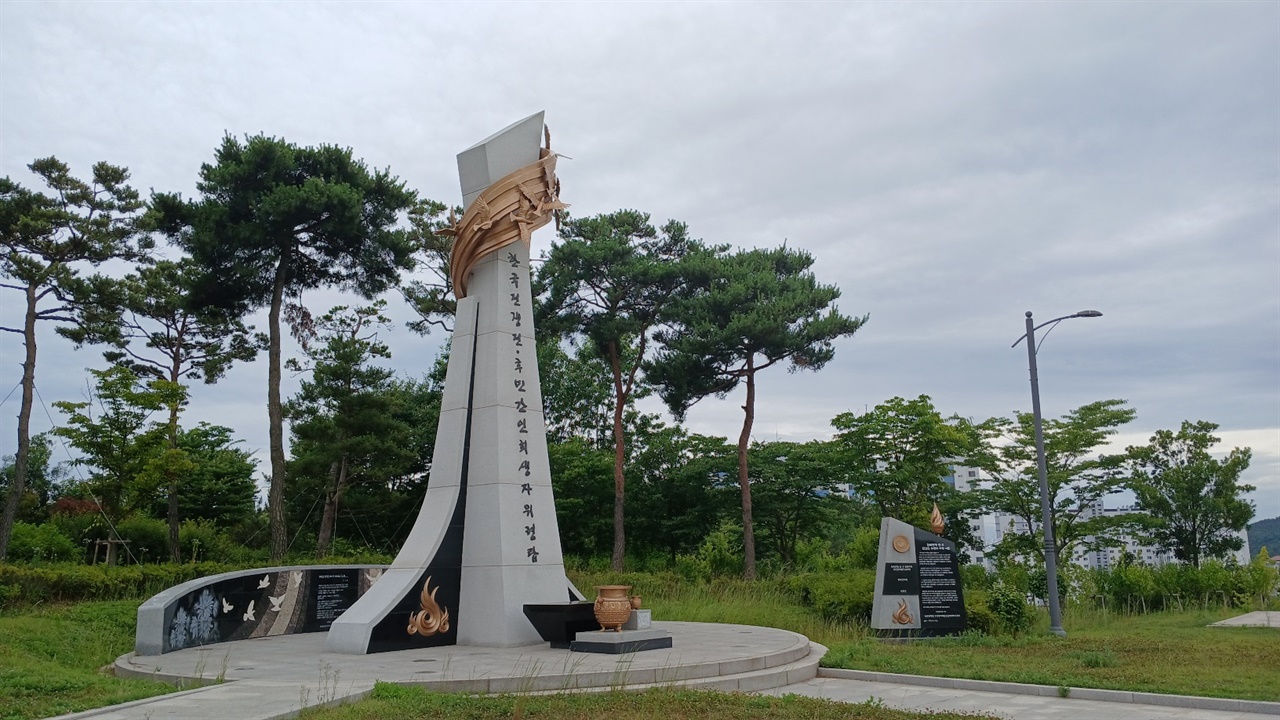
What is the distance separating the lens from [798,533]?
2972cm

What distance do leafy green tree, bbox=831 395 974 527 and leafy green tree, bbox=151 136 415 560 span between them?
1406 centimetres

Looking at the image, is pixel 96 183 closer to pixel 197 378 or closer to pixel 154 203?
pixel 154 203

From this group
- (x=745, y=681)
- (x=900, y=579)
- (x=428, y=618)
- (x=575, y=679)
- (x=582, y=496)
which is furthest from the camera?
(x=582, y=496)

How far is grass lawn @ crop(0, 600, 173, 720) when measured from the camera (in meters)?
7.40

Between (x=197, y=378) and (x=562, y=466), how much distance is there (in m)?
12.2

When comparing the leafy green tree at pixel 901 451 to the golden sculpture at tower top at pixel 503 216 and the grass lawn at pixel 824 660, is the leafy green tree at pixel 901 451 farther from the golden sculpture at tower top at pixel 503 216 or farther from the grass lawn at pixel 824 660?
the golden sculpture at tower top at pixel 503 216

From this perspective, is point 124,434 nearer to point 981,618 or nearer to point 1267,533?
point 981,618

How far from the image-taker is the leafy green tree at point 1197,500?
29.1 meters

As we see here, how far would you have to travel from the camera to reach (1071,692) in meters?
8.66

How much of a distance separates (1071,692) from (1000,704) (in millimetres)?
857

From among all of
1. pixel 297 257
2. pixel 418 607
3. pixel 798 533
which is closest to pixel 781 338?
pixel 798 533

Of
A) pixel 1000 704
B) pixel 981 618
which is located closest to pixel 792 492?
pixel 981 618

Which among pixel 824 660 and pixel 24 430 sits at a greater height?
pixel 24 430

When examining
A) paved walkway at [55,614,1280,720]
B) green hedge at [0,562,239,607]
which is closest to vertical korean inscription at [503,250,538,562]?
paved walkway at [55,614,1280,720]
